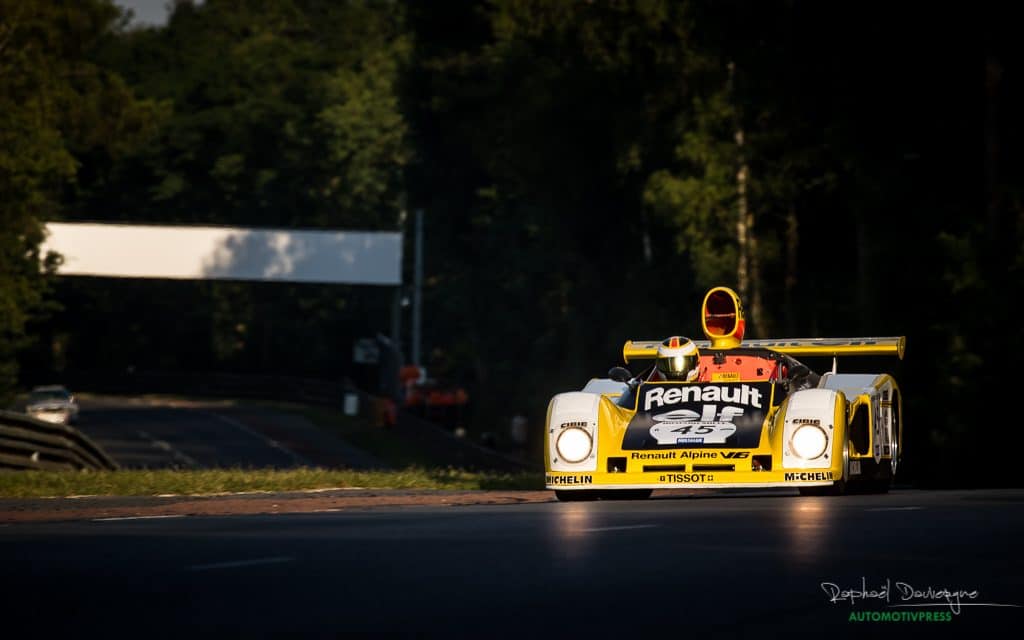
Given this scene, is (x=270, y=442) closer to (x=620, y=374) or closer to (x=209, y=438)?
(x=209, y=438)

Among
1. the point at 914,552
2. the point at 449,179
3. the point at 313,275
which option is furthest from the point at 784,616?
the point at 449,179

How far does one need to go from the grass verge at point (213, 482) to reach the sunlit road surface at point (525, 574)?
598 centimetres

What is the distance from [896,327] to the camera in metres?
45.2

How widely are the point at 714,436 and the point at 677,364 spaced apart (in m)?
1.48

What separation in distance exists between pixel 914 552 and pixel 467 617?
147 inches

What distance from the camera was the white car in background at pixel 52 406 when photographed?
71.2 metres

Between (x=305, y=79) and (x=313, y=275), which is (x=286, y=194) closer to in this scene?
(x=305, y=79)

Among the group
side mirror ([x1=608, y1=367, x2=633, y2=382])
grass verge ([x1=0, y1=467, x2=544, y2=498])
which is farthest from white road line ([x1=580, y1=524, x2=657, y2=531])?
grass verge ([x1=0, y1=467, x2=544, y2=498])

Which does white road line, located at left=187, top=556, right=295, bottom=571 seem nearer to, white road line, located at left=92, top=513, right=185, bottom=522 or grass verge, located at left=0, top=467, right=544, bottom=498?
white road line, located at left=92, top=513, right=185, bottom=522

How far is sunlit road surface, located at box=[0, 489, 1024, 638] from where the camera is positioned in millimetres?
9062

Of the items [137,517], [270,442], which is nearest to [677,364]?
[137,517]

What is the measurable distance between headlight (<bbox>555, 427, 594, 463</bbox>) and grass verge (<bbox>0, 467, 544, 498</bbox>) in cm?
382
